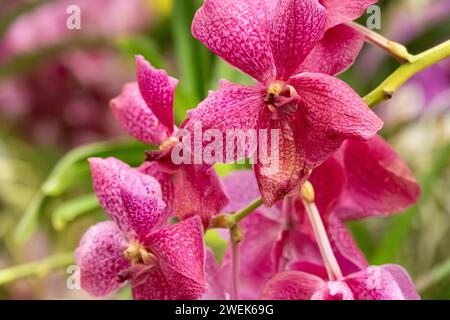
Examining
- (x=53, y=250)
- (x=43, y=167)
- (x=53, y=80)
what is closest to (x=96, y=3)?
(x=53, y=80)

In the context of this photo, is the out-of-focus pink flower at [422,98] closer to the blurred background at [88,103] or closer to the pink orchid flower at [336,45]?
the blurred background at [88,103]

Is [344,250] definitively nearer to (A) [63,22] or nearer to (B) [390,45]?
(B) [390,45]

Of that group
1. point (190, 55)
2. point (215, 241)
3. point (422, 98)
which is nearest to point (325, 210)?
point (215, 241)

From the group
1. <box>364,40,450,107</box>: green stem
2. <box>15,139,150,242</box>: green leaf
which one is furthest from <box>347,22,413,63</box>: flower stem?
<box>15,139,150,242</box>: green leaf

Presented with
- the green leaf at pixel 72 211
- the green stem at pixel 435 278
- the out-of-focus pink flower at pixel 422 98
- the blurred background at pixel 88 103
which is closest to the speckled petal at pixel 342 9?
the green stem at pixel 435 278

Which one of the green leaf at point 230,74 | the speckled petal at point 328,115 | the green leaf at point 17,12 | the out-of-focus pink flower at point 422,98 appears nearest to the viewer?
the speckled petal at point 328,115
